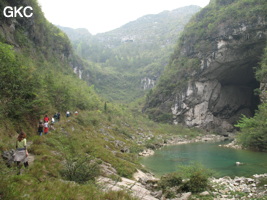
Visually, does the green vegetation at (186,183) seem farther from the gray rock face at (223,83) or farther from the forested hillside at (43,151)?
the gray rock face at (223,83)

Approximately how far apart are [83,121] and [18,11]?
2359 cm

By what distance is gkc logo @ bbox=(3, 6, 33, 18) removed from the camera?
1141 inches

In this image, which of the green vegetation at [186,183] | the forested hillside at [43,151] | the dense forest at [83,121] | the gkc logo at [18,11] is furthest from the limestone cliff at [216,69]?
the green vegetation at [186,183]

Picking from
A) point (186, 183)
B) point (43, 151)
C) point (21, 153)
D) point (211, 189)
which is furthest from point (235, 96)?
point (21, 153)

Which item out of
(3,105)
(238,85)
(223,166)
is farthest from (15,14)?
(238,85)

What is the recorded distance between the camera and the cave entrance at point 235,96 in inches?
2213

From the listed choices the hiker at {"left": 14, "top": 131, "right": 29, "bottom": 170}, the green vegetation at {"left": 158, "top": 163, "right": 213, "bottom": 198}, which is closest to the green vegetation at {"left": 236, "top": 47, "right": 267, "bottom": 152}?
the green vegetation at {"left": 158, "top": 163, "right": 213, "bottom": 198}

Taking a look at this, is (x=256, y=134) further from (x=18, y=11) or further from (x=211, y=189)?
(x=18, y=11)

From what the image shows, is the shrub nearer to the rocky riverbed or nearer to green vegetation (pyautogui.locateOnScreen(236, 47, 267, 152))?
the rocky riverbed

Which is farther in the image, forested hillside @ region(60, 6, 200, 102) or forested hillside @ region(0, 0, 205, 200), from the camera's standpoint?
forested hillside @ region(60, 6, 200, 102)

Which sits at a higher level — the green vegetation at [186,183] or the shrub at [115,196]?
the shrub at [115,196]

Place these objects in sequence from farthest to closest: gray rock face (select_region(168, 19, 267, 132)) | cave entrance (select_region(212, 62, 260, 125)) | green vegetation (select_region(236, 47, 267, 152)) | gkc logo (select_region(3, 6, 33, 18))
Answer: cave entrance (select_region(212, 62, 260, 125)) → gray rock face (select_region(168, 19, 267, 132)) → gkc logo (select_region(3, 6, 33, 18)) → green vegetation (select_region(236, 47, 267, 152))

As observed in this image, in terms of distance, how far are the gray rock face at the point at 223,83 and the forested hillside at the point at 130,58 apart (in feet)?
118

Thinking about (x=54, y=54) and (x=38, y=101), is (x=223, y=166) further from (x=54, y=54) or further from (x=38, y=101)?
(x=54, y=54)
